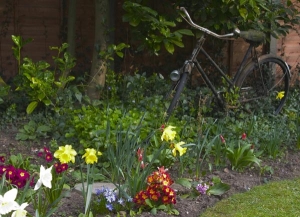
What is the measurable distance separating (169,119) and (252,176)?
1.02m

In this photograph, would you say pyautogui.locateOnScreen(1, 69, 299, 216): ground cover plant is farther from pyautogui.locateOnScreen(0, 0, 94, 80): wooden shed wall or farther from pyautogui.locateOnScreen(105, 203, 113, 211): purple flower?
pyautogui.locateOnScreen(0, 0, 94, 80): wooden shed wall

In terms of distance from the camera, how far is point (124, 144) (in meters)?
4.41

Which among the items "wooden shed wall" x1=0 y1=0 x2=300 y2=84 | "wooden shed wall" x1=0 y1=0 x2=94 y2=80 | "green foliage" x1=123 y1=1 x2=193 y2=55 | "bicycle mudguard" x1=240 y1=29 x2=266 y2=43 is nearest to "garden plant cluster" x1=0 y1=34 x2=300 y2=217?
"green foliage" x1=123 y1=1 x2=193 y2=55

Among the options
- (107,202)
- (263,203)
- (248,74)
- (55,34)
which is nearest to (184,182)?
(263,203)

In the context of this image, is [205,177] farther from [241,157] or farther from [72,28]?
[72,28]

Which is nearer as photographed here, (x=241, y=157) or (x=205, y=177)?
(x=205, y=177)

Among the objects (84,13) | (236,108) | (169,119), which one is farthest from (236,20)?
(84,13)

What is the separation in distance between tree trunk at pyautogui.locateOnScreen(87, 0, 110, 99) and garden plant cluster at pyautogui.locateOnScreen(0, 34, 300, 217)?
6.4 inches

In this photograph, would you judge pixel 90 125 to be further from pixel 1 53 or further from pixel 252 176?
pixel 1 53

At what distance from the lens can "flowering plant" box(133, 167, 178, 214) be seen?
3.89 m

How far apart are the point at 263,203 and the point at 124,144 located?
114 cm

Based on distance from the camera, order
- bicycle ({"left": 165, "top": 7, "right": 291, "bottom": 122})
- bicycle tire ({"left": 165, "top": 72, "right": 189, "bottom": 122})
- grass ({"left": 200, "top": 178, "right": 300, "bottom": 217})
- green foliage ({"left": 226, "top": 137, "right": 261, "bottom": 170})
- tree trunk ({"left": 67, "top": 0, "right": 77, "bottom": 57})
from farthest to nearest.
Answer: tree trunk ({"left": 67, "top": 0, "right": 77, "bottom": 57})
bicycle ({"left": 165, "top": 7, "right": 291, "bottom": 122})
bicycle tire ({"left": 165, "top": 72, "right": 189, "bottom": 122})
green foliage ({"left": 226, "top": 137, "right": 261, "bottom": 170})
grass ({"left": 200, "top": 178, "right": 300, "bottom": 217})

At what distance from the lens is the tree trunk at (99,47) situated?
7.22 metres

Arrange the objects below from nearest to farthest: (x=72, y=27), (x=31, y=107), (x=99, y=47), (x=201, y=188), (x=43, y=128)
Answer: (x=201, y=188), (x=43, y=128), (x=31, y=107), (x=99, y=47), (x=72, y=27)
